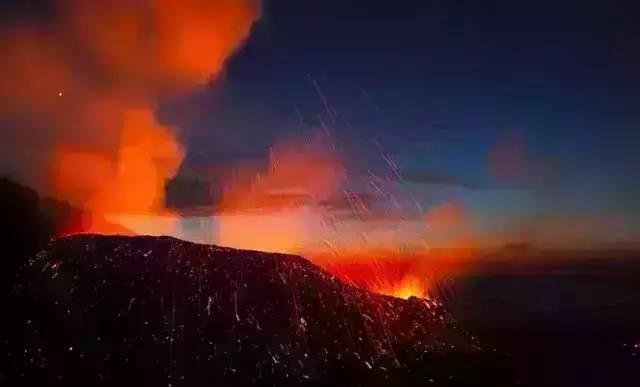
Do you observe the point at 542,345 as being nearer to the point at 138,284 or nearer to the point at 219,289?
the point at 219,289

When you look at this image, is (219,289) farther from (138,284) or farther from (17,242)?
(17,242)

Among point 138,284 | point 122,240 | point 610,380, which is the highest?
point 122,240

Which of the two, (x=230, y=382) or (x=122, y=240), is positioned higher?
(x=122, y=240)

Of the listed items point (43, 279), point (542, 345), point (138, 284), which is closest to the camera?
point (43, 279)

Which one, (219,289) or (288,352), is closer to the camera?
(288,352)

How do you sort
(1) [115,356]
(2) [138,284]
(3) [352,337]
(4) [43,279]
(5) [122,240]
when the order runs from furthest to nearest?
(3) [352,337] → (5) [122,240] → (2) [138,284] → (4) [43,279] → (1) [115,356]

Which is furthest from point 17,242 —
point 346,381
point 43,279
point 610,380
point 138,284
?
point 610,380
